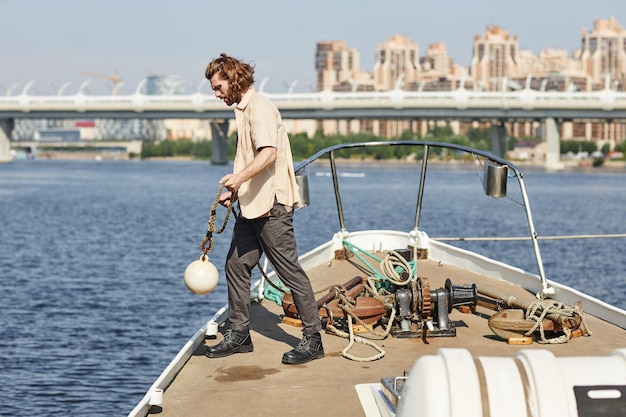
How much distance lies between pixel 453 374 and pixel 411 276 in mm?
4634

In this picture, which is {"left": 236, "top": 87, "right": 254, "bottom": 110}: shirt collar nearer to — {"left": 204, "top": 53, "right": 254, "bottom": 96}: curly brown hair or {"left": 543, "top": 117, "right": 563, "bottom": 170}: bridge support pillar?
{"left": 204, "top": 53, "right": 254, "bottom": 96}: curly brown hair

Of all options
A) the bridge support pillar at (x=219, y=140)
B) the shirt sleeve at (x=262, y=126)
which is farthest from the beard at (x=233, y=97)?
the bridge support pillar at (x=219, y=140)

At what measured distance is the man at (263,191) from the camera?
723 centimetres

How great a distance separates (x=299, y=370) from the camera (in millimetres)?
7285

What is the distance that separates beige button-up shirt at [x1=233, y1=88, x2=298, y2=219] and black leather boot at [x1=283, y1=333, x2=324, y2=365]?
3.24ft

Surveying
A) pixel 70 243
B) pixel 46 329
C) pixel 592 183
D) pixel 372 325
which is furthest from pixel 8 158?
pixel 372 325

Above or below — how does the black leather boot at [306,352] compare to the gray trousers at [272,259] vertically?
below

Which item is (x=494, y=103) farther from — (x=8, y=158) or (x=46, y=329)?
(x=46, y=329)

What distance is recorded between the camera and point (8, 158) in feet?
443

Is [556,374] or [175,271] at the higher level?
[556,374]

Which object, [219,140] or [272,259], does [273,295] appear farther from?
[219,140]

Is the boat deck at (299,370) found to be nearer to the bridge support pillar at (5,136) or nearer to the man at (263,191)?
the man at (263,191)

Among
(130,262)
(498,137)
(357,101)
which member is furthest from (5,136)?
(130,262)

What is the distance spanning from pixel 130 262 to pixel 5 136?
10247 centimetres
